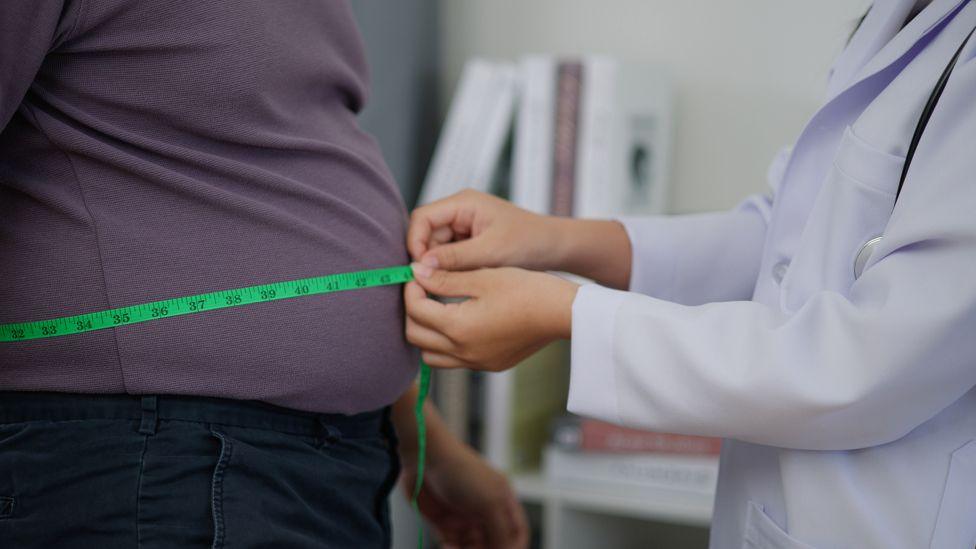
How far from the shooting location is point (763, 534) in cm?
80

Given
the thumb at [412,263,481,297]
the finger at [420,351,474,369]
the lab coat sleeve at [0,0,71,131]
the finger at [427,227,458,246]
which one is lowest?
the finger at [420,351,474,369]

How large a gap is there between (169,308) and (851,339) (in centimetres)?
55

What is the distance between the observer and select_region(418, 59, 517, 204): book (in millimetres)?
1662

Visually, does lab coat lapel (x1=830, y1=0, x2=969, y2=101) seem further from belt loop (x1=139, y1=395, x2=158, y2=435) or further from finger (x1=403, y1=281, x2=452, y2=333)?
belt loop (x1=139, y1=395, x2=158, y2=435)

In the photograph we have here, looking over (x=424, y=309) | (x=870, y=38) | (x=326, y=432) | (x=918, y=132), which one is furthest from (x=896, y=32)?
(x=326, y=432)

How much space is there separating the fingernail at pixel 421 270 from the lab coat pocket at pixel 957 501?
0.50 metres

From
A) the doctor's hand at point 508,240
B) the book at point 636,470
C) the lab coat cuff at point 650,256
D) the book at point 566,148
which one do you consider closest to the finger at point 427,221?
the doctor's hand at point 508,240

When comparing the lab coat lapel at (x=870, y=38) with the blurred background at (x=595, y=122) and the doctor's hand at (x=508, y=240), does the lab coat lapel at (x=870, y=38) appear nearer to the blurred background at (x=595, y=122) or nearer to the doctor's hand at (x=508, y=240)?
the doctor's hand at (x=508, y=240)

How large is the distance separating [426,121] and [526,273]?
1.15 m

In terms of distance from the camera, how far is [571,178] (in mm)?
1636

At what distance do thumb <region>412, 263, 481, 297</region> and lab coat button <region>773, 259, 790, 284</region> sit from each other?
299 millimetres

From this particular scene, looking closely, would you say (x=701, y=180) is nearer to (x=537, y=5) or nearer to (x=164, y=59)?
(x=537, y=5)

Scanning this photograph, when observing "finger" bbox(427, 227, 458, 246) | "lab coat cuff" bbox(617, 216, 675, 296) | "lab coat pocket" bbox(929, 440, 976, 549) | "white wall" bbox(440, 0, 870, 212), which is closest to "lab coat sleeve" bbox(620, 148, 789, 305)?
"lab coat cuff" bbox(617, 216, 675, 296)

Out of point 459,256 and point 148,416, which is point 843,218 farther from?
point 148,416
